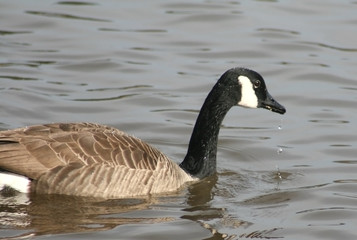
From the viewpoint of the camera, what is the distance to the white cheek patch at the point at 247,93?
432 inches

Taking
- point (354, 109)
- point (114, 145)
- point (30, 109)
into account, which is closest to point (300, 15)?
point (354, 109)

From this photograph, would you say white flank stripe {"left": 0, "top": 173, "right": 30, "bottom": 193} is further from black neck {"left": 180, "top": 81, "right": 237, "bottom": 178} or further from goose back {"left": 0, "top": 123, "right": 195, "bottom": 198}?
black neck {"left": 180, "top": 81, "right": 237, "bottom": 178}

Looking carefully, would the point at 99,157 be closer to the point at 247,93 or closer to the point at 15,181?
the point at 15,181

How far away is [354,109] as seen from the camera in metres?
13.6

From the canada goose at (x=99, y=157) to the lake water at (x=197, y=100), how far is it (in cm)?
19

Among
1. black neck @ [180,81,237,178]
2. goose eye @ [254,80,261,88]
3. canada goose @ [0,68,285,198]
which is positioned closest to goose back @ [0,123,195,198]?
canada goose @ [0,68,285,198]

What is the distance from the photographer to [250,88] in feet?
36.2

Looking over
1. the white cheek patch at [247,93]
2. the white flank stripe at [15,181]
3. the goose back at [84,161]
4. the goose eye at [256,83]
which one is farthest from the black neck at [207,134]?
the white flank stripe at [15,181]

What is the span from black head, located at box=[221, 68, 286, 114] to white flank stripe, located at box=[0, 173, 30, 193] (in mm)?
2709

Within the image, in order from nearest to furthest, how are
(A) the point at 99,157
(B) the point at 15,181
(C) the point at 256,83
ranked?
1. (B) the point at 15,181
2. (A) the point at 99,157
3. (C) the point at 256,83

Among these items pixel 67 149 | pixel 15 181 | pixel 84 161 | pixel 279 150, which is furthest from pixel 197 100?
pixel 15 181

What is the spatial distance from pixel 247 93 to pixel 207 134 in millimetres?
682

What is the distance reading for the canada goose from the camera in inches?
385

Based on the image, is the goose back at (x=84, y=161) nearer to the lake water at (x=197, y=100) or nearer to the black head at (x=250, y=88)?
the lake water at (x=197, y=100)
